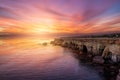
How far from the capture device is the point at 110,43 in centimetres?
4050

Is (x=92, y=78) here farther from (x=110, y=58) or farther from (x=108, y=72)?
(x=110, y=58)

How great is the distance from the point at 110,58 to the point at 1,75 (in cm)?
2594

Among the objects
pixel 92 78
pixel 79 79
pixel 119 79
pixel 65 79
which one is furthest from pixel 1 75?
pixel 119 79

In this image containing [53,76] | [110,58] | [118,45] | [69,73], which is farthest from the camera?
[110,58]

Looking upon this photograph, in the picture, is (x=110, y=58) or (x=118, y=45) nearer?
(x=118, y=45)

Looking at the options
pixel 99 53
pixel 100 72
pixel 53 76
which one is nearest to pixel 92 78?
pixel 100 72

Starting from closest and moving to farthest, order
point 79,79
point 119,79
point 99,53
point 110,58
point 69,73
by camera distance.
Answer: point 119,79, point 79,79, point 69,73, point 110,58, point 99,53

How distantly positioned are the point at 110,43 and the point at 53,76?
19765 millimetres

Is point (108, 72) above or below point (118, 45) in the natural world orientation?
below

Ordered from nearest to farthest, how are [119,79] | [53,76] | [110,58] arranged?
[119,79] → [53,76] → [110,58]

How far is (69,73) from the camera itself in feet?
98.6

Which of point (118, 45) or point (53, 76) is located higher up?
point (118, 45)

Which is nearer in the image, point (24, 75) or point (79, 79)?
point (79, 79)

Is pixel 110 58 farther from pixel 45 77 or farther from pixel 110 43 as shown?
pixel 45 77
